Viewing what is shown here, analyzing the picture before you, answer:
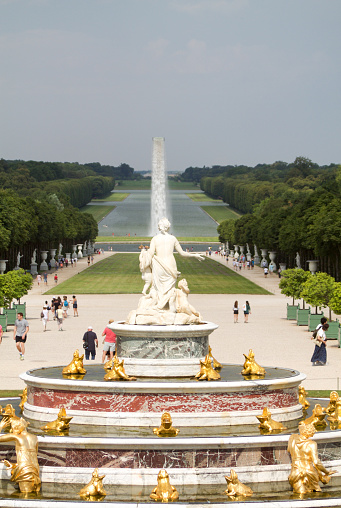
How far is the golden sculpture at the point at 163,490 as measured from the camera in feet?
52.2

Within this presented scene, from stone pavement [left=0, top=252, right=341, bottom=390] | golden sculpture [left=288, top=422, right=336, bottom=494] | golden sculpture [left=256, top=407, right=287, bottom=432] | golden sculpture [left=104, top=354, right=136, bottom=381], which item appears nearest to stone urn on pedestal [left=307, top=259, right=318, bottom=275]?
stone pavement [left=0, top=252, right=341, bottom=390]

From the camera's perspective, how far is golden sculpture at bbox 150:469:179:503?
15923 mm

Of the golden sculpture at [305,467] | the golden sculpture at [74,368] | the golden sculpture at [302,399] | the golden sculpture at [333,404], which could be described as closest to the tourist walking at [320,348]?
the golden sculpture at [302,399]

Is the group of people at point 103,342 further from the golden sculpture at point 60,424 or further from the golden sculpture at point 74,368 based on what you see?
→ the golden sculpture at point 60,424

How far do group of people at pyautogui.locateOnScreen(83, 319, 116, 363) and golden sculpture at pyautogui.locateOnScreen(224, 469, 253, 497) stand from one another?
11932mm

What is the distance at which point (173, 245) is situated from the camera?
23891 mm

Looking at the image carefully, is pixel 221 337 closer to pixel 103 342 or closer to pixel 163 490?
pixel 103 342

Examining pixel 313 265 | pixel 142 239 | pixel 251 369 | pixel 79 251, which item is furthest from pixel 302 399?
pixel 142 239

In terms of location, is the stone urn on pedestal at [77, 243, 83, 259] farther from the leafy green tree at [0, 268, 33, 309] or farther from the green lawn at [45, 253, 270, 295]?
the leafy green tree at [0, 268, 33, 309]

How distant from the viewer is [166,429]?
697 inches

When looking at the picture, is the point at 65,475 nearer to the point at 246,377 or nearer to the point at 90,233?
the point at 246,377

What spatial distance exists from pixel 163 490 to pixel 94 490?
1.13 meters

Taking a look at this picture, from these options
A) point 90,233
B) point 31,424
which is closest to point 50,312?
A: point 31,424

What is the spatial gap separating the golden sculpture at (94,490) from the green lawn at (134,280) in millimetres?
52743
